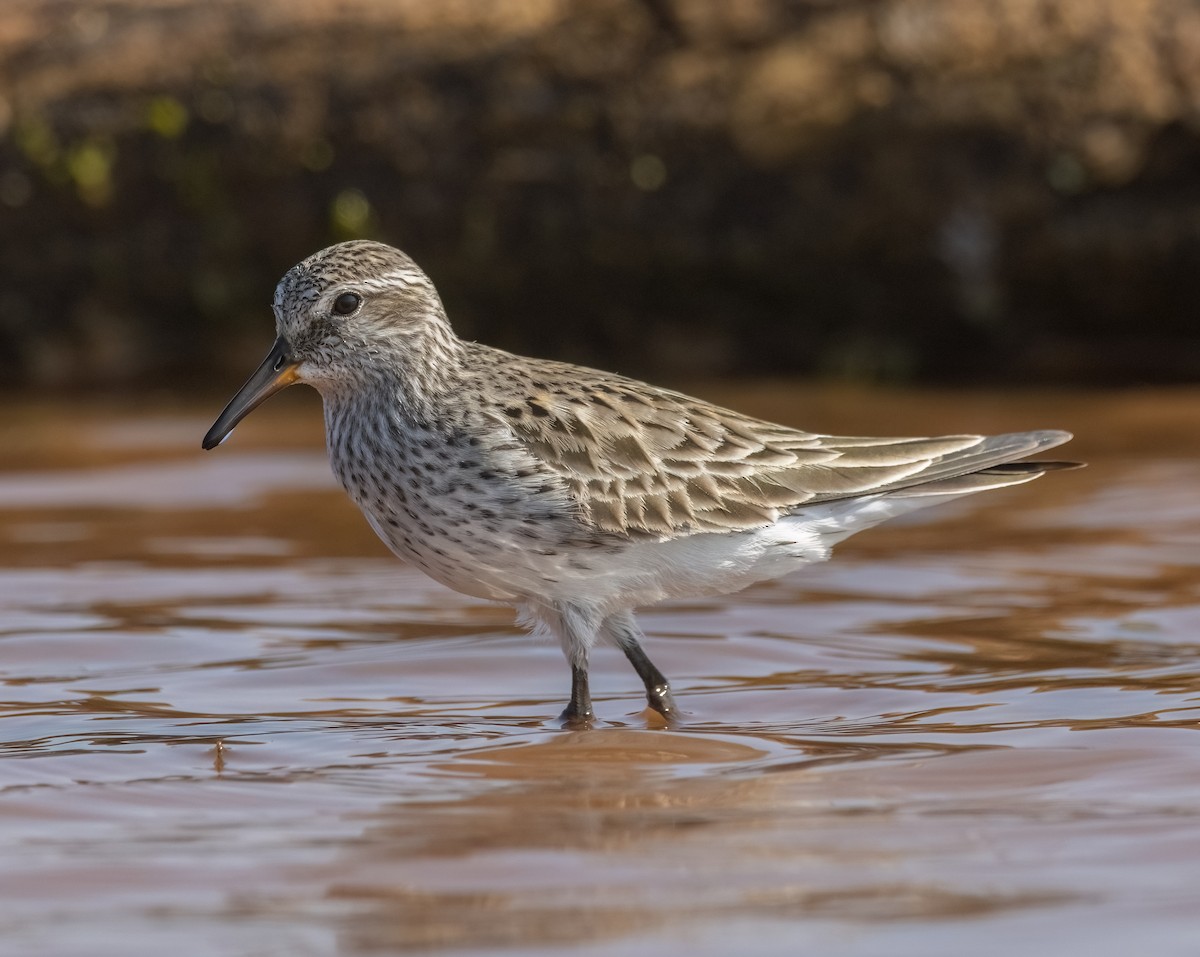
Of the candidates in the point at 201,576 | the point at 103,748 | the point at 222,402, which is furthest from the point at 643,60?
the point at 103,748

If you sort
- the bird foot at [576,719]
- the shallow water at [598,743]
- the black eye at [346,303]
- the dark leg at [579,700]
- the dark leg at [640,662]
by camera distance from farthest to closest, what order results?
the black eye at [346,303], the dark leg at [640,662], the dark leg at [579,700], the bird foot at [576,719], the shallow water at [598,743]

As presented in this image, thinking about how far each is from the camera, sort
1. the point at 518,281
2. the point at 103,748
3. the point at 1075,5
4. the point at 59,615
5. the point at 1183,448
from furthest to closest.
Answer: the point at 518,281, the point at 1075,5, the point at 1183,448, the point at 59,615, the point at 103,748

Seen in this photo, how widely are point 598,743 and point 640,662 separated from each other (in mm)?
743

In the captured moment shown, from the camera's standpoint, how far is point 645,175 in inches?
536

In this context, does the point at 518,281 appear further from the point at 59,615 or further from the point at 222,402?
the point at 59,615

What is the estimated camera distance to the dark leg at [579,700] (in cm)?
723

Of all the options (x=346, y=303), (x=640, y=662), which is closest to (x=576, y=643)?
(x=640, y=662)

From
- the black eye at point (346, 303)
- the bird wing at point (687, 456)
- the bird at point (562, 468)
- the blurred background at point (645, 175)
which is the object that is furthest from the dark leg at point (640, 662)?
the blurred background at point (645, 175)

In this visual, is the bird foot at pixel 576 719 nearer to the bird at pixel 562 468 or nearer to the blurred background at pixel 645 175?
the bird at pixel 562 468

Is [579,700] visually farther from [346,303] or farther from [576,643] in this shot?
[346,303]

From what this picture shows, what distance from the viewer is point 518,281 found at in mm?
14047

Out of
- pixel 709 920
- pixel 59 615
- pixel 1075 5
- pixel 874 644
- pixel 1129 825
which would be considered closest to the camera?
pixel 709 920

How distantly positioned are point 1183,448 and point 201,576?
5.87 meters

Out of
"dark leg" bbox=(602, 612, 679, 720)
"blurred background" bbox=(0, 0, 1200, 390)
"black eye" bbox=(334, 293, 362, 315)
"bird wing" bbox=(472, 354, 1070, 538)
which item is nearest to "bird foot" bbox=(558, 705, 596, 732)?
"dark leg" bbox=(602, 612, 679, 720)
